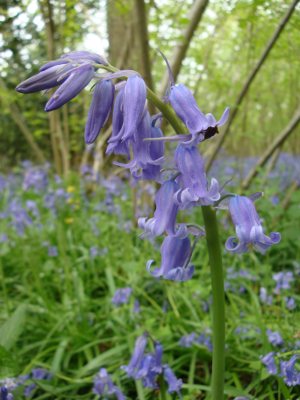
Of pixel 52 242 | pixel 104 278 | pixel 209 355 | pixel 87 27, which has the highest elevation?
pixel 87 27

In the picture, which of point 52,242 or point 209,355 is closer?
point 209,355

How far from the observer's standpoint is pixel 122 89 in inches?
49.8

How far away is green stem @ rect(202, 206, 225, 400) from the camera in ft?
4.18

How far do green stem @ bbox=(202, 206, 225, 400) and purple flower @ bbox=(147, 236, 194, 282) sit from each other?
0.09 metres

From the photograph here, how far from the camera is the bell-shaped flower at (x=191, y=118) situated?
1.18 m

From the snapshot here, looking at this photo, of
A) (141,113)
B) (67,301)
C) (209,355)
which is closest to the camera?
(141,113)

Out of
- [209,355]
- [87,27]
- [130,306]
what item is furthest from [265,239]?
[87,27]

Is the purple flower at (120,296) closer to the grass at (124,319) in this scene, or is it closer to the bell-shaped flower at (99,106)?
the grass at (124,319)

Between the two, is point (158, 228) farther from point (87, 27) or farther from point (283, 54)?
point (87, 27)

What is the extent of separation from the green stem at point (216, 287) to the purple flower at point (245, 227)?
0.18ft

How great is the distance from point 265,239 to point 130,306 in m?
1.85

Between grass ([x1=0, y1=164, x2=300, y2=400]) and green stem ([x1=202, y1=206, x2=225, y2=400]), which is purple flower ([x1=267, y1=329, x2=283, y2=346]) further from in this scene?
green stem ([x1=202, y1=206, x2=225, y2=400])

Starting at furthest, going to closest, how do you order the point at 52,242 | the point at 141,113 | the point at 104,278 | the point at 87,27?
the point at 87,27 → the point at 52,242 → the point at 104,278 → the point at 141,113

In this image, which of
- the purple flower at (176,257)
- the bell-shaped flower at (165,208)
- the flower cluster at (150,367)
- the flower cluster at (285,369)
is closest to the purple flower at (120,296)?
the flower cluster at (150,367)
